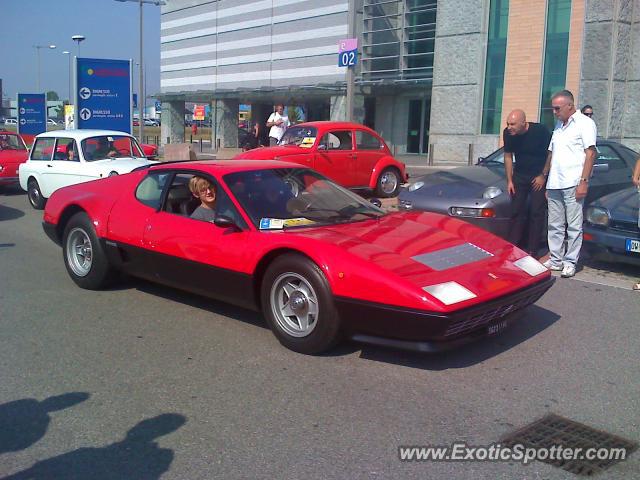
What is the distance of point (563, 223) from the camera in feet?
23.9

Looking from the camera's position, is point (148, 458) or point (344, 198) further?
point (344, 198)

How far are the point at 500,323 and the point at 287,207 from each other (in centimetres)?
185

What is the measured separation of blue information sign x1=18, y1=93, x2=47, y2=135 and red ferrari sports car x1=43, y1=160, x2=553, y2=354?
22538 mm

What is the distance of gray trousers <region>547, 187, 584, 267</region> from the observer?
23.2ft

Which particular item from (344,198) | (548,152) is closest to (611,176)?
(548,152)

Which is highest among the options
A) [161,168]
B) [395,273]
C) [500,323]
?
[161,168]

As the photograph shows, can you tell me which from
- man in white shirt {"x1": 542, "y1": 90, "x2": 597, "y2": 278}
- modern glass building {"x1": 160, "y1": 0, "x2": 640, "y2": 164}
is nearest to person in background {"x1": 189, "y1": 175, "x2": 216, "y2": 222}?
man in white shirt {"x1": 542, "y1": 90, "x2": 597, "y2": 278}

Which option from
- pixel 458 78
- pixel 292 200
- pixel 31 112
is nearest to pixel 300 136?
pixel 292 200

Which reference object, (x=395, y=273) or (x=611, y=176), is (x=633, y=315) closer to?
(x=395, y=273)

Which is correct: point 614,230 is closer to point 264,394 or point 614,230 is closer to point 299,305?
point 299,305

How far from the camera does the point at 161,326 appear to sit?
539cm

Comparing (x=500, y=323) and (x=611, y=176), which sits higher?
(x=611, y=176)

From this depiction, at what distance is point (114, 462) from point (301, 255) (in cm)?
193

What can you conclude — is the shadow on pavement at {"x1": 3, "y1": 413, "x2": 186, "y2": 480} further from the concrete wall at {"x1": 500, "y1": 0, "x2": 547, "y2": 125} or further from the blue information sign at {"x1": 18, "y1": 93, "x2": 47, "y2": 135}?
the blue information sign at {"x1": 18, "y1": 93, "x2": 47, "y2": 135}
